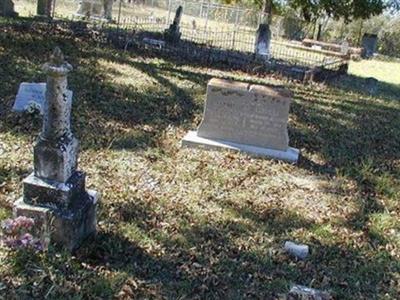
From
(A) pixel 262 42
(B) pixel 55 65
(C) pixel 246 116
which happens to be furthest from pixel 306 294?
(A) pixel 262 42

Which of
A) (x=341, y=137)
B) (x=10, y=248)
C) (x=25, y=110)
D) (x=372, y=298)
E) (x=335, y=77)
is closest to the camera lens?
(x=10, y=248)

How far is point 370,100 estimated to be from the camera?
46.9 ft

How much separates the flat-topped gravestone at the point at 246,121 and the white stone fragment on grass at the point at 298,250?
2.97 metres

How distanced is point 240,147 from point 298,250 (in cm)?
320

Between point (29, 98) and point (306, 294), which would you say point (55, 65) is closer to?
point (306, 294)

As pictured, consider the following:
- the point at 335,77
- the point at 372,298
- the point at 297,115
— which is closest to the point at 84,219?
the point at 372,298

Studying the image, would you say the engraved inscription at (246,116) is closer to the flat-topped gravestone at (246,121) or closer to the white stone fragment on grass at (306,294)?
the flat-topped gravestone at (246,121)

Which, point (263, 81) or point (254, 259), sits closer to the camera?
point (254, 259)

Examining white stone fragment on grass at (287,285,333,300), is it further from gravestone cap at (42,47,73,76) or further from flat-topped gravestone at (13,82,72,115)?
flat-topped gravestone at (13,82,72,115)

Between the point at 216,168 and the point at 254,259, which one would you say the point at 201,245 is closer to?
the point at 254,259

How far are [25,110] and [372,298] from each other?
5612mm

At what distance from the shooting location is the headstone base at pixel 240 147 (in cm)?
813

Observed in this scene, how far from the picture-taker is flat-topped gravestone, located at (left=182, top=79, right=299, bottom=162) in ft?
26.9

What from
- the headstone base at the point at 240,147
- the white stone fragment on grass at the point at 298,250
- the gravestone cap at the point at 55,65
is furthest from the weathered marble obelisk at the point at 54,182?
the headstone base at the point at 240,147
